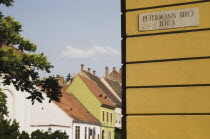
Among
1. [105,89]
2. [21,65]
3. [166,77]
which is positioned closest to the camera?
[166,77]

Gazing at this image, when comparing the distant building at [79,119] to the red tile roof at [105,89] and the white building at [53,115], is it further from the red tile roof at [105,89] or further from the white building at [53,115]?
the red tile roof at [105,89]

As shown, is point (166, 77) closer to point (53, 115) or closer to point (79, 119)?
point (53, 115)

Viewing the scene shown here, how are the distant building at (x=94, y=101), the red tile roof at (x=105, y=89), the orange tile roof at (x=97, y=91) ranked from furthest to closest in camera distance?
the red tile roof at (x=105, y=89), the orange tile roof at (x=97, y=91), the distant building at (x=94, y=101)

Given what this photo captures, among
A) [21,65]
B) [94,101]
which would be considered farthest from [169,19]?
[94,101]

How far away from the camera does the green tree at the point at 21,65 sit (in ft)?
63.5

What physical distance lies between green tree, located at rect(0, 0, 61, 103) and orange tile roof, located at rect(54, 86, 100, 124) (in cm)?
2150

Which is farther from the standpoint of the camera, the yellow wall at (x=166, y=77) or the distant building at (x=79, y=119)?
the distant building at (x=79, y=119)

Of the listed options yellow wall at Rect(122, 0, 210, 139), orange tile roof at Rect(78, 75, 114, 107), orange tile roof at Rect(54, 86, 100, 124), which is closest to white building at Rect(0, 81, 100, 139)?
orange tile roof at Rect(54, 86, 100, 124)

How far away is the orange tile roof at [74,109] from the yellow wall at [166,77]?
1429 inches

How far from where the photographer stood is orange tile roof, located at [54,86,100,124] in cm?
4294

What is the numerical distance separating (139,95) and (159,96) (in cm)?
24

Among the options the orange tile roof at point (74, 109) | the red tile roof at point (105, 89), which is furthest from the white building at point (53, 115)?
the red tile roof at point (105, 89)

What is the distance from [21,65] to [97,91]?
121 ft

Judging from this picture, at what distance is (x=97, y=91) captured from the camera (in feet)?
186
